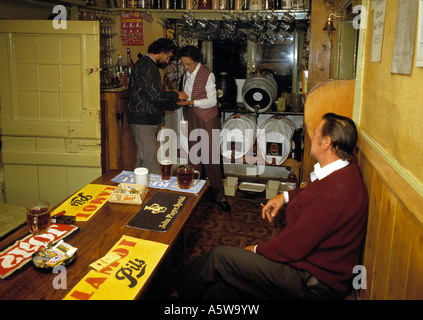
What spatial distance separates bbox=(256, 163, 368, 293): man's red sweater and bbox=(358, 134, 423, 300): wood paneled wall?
0.26ft

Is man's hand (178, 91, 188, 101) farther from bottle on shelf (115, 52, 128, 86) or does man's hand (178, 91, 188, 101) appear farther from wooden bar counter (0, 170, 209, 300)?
wooden bar counter (0, 170, 209, 300)

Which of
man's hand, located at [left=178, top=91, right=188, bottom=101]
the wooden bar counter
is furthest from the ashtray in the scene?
man's hand, located at [left=178, top=91, right=188, bottom=101]

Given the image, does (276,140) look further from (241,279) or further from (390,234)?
(390,234)

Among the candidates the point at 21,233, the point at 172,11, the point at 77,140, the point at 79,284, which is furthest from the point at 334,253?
the point at 172,11

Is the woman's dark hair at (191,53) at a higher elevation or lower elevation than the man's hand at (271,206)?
higher

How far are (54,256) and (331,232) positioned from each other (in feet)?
3.83

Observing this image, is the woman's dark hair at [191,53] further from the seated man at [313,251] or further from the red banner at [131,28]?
the seated man at [313,251]

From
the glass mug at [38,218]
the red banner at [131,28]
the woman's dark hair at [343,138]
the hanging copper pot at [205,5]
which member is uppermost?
the hanging copper pot at [205,5]

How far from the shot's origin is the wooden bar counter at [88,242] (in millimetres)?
1221

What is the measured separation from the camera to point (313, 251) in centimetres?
173

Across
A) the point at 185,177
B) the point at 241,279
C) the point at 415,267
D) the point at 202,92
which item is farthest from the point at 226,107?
the point at 415,267

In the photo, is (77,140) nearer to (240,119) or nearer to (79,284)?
(240,119)

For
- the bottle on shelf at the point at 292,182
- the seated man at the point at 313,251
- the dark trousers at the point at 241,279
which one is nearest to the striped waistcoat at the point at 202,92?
the bottle on shelf at the point at 292,182
